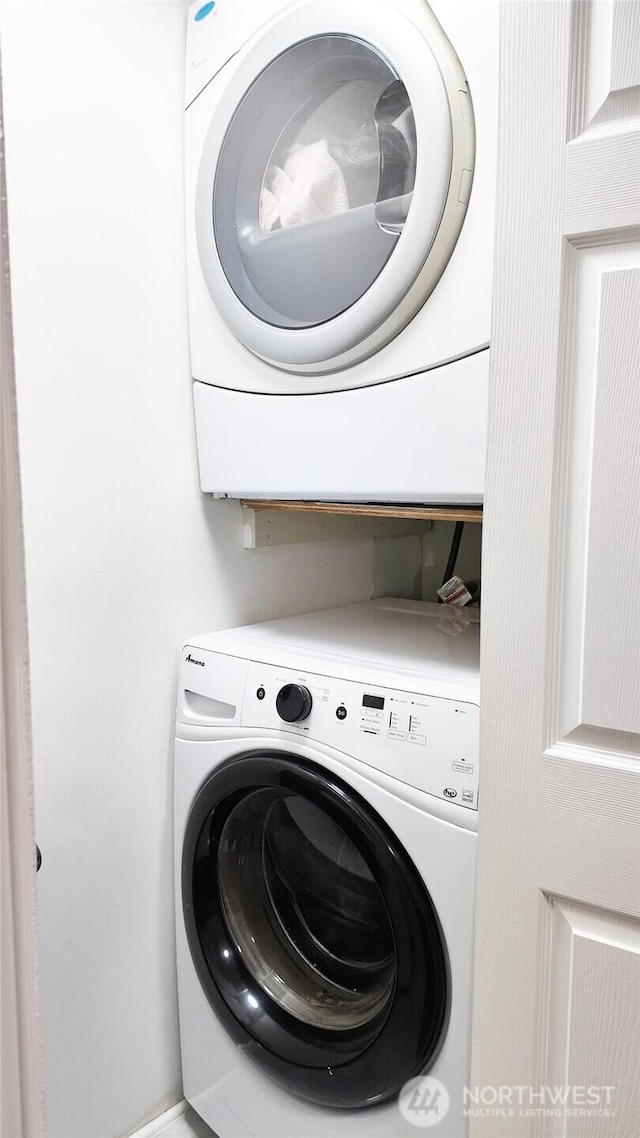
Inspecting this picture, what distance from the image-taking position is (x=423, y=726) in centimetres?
102

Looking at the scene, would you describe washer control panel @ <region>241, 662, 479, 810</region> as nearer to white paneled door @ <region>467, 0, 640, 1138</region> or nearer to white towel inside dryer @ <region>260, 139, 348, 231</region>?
white paneled door @ <region>467, 0, 640, 1138</region>

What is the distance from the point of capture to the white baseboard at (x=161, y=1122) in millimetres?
1388

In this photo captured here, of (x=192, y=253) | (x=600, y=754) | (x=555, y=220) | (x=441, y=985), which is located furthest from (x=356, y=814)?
(x=192, y=253)

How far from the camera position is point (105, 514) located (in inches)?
49.9

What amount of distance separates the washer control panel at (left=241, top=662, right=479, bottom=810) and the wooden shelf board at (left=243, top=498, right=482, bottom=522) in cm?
28

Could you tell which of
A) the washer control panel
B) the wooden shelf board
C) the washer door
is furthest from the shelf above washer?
the washer door

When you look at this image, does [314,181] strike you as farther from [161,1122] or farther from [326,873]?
[161,1122]

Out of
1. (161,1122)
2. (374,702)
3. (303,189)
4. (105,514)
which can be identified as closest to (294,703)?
(374,702)

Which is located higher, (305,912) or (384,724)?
(384,724)

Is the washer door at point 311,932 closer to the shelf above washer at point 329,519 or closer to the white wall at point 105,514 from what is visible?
the white wall at point 105,514

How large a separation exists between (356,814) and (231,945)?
43 cm

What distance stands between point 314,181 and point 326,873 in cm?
108

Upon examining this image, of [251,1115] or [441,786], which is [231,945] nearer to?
[251,1115]

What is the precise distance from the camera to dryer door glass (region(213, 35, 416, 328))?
3.54 ft
